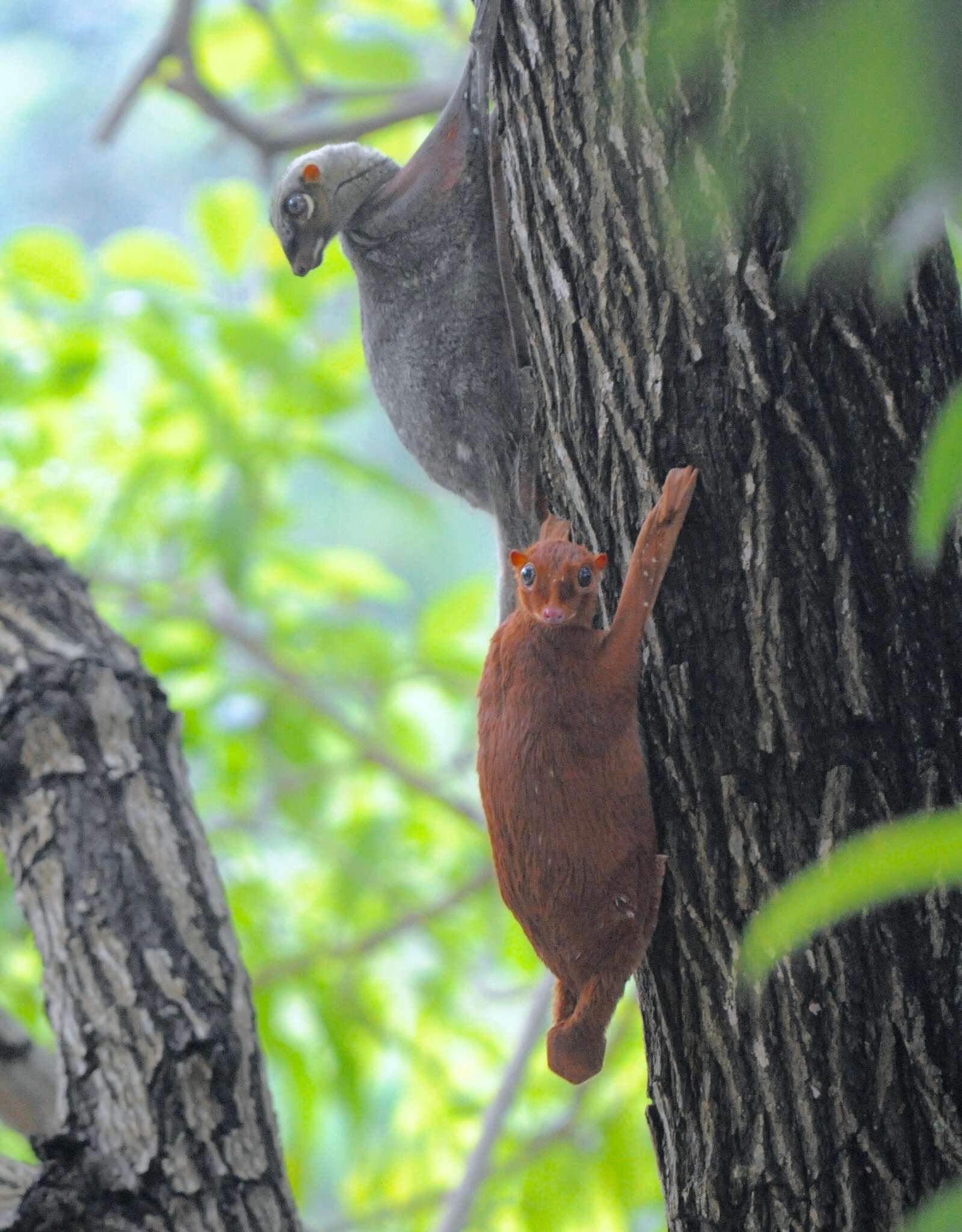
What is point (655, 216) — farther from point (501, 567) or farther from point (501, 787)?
point (501, 567)

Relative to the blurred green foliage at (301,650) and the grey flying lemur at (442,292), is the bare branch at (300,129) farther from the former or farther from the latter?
the grey flying lemur at (442,292)

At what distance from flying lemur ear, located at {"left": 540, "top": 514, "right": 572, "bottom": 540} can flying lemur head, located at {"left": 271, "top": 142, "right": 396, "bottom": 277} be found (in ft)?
2.61

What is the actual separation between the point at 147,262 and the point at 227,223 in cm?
22

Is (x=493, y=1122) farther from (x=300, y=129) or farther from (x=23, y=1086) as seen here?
(x=300, y=129)

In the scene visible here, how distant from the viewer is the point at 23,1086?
2.18 meters

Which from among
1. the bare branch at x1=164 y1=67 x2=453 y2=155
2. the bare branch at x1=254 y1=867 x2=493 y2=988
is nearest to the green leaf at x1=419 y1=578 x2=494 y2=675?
the bare branch at x1=254 y1=867 x2=493 y2=988

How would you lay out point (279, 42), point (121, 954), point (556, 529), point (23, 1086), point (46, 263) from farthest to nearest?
point (279, 42), point (46, 263), point (23, 1086), point (121, 954), point (556, 529)

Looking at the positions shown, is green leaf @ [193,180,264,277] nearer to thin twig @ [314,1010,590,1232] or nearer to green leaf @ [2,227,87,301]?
green leaf @ [2,227,87,301]

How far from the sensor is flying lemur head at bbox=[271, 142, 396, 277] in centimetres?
198

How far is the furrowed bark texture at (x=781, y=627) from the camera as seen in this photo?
1190 millimetres

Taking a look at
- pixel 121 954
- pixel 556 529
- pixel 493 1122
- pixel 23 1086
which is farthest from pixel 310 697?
pixel 556 529

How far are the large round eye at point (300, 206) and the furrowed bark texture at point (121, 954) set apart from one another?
74cm

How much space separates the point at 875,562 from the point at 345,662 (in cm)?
261

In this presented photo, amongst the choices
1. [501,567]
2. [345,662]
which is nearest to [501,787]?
[501,567]
